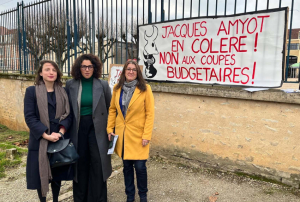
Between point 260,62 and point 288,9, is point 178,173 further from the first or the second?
point 288,9

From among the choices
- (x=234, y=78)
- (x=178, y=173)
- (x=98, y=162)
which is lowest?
(x=178, y=173)

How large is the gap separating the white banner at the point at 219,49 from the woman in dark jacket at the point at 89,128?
1555 millimetres

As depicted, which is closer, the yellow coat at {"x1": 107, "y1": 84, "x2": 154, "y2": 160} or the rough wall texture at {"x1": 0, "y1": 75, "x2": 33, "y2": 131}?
the yellow coat at {"x1": 107, "y1": 84, "x2": 154, "y2": 160}

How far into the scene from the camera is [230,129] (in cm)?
342

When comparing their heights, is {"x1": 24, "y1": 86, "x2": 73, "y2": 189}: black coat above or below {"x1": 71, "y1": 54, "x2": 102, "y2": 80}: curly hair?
below

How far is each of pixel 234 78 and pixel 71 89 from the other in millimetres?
2276

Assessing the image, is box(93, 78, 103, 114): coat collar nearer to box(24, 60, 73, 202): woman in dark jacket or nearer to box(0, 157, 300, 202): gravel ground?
box(24, 60, 73, 202): woman in dark jacket

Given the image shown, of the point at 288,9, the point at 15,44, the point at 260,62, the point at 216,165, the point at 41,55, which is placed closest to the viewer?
the point at 288,9

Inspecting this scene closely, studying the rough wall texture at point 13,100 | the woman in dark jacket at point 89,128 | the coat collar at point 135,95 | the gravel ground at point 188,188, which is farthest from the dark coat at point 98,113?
the rough wall texture at point 13,100

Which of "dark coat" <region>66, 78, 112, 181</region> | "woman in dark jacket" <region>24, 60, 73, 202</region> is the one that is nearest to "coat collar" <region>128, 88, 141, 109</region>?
"dark coat" <region>66, 78, 112, 181</region>

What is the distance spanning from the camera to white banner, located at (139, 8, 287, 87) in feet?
10.2

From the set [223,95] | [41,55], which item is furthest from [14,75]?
[223,95]

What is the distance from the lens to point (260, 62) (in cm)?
320

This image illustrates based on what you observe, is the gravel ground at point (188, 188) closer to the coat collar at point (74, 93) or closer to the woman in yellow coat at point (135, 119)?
the woman in yellow coat at point (135, 119)
